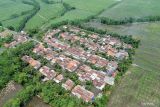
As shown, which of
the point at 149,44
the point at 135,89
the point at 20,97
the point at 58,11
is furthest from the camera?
the point at 58,11

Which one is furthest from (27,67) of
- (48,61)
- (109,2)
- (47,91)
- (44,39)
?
(109,2)

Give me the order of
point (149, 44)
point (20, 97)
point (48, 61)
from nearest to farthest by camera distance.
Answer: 1. point (20, 97)
2. point (48, 61)
3. point (149, 44)

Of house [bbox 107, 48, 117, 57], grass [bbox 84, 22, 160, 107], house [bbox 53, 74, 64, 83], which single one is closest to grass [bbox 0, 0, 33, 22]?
grass [bbox 84, 22, 160, 107]

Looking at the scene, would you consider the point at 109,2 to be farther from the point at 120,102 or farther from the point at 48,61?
the point at 120,102

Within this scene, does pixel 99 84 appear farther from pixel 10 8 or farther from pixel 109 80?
pixel 10 8

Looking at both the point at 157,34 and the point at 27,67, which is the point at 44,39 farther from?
the point at 157,34

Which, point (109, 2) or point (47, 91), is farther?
point (109, 2)

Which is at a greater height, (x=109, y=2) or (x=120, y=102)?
(x=109, y=2)
